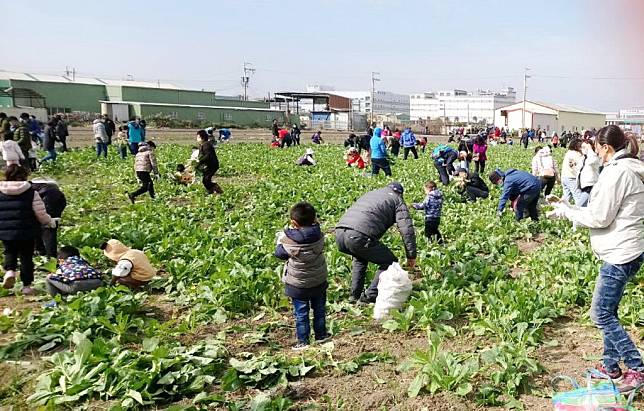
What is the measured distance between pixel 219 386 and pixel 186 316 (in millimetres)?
1656

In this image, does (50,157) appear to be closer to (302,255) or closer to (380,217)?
(380,217)

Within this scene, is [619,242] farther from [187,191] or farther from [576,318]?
[187,191]

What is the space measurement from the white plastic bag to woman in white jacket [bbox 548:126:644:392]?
6.72 feet

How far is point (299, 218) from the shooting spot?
517 cm

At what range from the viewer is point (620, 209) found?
387 centimetres

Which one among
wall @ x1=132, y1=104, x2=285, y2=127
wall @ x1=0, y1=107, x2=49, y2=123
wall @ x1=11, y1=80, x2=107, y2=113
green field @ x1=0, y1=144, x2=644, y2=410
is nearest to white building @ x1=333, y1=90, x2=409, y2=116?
wall @ x1=132, y1=104, x2=285, y2=127

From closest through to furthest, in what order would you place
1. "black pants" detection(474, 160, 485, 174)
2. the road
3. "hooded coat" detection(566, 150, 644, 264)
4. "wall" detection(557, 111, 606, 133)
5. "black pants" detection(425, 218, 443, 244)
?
"hooded coat" detection(566, 150, 644, 264) < "black pants" detection(425, 218, 443, 244) < "black pants" detection(474, 160, 485, 174) < the road < "wall" detection(557, 111, 606, 133)

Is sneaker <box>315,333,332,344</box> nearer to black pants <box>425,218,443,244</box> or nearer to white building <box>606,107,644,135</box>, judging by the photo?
black pants <box>425,218,443,244</box>

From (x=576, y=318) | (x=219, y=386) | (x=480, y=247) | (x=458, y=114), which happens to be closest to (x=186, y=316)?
(x=219, y=386)

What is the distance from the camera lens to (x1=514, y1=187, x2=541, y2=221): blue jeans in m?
9.82

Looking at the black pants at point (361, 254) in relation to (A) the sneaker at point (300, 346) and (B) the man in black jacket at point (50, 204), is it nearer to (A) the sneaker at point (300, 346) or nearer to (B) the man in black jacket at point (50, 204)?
(A) the sneaker at point (300, 346)

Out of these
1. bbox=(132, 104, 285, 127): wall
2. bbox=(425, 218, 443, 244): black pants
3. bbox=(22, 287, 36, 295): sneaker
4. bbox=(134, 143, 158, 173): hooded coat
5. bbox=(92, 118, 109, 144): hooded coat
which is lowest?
bbox=(22, 287, 36, 295): sneaker

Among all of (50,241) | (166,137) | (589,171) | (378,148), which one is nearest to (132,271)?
(50,241)

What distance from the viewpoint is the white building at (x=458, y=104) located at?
132375 mm
